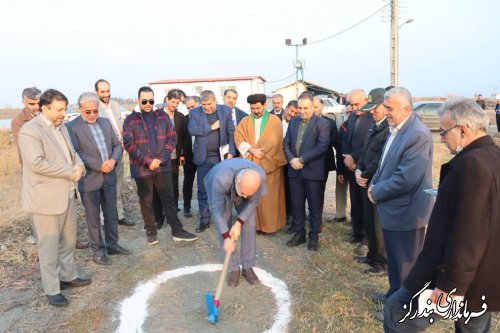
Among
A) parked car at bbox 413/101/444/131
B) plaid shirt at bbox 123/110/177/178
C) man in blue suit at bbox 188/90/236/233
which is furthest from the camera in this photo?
parked car at bbox 413/101/444/131

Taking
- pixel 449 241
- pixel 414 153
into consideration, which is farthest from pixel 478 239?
pixel 414 153

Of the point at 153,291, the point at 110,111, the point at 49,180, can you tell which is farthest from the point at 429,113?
the point at 49,180

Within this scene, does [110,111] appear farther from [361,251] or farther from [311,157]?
[361,251]

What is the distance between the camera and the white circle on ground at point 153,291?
3.63 metres

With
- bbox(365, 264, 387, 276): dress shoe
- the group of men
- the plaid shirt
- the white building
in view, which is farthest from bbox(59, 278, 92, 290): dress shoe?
the white building

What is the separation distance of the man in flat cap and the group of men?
2cm

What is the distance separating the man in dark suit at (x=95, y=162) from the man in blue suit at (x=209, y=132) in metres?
1.28

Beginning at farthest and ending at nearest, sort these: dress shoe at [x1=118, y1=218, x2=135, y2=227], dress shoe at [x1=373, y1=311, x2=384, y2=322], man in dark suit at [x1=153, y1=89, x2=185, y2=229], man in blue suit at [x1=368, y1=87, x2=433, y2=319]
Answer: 1. dress shoe at [x1=118, y1=218, x2=135, y2=227]
2. man in dark suit at [x1=153, y1=89, x2=185, y2=229]
3. dress shoe at [x1=373, y1=311, x2=384, y2=322]
4. man in blue suit at [x1=368, y1=87, x2=433, y2=319]

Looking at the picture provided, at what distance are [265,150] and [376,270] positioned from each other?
7.26ft

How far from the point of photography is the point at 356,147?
5309 mm

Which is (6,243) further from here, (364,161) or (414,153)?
(414,153)

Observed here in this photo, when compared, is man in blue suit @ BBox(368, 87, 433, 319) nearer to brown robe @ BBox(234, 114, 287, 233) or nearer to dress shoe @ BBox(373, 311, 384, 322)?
dress shoe @ BBox(373, 311, 384, 322)

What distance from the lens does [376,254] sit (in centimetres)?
466

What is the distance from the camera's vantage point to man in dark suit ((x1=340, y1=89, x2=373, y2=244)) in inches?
202
